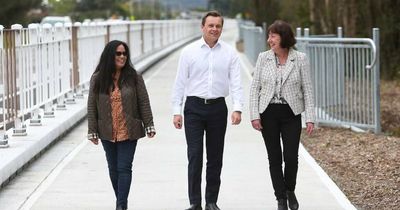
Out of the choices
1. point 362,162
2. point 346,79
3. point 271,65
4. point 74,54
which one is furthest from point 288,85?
point 74,54

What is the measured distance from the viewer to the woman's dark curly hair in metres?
8.46

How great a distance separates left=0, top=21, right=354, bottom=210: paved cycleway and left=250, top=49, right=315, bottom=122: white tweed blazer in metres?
1.08

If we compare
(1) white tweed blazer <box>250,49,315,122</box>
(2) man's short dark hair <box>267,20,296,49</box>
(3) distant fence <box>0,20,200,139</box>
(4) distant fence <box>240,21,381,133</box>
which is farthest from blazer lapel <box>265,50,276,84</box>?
(4) distant fence <box>240,21,381,133</box>

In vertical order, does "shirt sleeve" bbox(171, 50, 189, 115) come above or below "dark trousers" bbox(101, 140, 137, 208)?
above

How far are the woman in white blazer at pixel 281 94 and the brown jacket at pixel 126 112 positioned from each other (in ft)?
3.18

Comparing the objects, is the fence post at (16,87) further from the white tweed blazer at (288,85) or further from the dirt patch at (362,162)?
the white tweed blazer at (288,85)

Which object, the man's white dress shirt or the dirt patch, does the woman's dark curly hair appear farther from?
the dirt patch

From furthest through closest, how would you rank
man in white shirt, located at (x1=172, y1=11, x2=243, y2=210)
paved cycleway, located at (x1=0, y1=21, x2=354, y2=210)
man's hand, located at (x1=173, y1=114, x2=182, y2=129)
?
paved cycleway, located at (x1=0, y1=21, x2=354, y2=210) → man's hand, located at (x1=173, y1=114, x2=182, y2=129) → man in white shirt, located at (x1=172, y1=11, x2=243, y2=210)

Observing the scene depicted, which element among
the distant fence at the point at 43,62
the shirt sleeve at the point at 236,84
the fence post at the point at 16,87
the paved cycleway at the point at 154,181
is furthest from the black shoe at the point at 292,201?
the fence post at the point at 16,87

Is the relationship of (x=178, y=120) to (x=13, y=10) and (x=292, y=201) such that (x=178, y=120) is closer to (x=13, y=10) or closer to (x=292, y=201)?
(x=292, y=201)

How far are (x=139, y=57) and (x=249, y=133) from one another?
2071cm

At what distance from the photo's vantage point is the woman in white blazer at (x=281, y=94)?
28.7ft

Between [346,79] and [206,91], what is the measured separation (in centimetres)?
761

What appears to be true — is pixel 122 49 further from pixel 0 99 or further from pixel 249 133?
pixel 249 133
